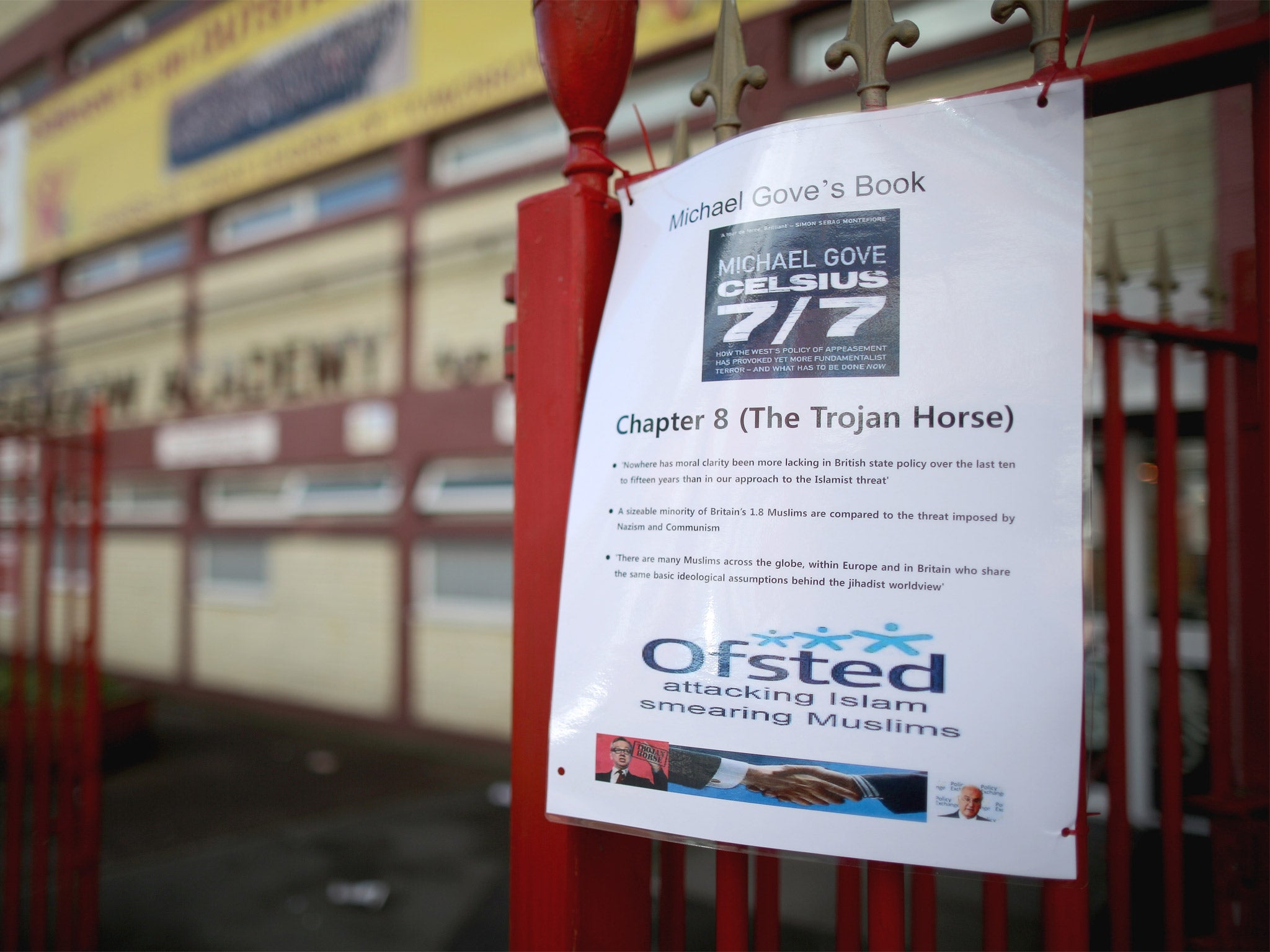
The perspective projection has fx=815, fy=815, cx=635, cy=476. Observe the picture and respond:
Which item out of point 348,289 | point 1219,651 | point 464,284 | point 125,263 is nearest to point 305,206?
point 348,289

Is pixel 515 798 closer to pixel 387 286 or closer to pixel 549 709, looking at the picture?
pixel 549 709

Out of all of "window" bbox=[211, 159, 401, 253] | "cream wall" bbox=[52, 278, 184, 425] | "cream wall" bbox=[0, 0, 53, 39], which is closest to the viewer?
"window" bbox=[211, 159, 401, 253]

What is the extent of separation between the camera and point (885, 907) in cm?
115

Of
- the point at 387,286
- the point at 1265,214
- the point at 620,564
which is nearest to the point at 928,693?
the point at 620,564

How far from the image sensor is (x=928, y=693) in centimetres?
Result: 104

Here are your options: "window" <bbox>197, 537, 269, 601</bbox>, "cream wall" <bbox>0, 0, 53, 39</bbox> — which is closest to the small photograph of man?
"window" <bbox>197, 537, 269, 601</bbox>

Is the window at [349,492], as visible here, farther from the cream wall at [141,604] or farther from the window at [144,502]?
the cream wall at [141,604]

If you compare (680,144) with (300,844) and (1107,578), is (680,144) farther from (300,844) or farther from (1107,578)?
(300,844)

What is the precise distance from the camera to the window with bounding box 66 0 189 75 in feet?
30.3

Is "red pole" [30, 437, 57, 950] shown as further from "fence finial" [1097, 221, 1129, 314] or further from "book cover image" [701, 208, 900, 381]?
"fence finial" [1097, 221, 1129, 314]

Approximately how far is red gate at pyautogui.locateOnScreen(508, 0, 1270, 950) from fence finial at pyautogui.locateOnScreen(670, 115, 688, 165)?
0.46 ft

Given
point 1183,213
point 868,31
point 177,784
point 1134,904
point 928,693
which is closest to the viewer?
point 928,693

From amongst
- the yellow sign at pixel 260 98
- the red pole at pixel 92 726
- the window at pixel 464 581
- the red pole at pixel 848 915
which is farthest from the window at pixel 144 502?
the red pole at pixel 848 915

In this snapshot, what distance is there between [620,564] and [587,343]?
0.41 meters
